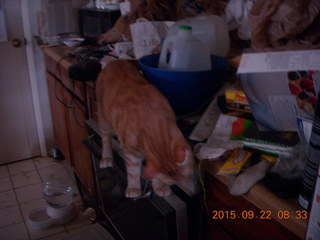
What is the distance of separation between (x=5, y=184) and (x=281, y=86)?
2.04 m

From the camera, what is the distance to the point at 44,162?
2373 millimetres

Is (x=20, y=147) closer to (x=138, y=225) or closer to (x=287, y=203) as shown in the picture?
(x=138, y=225)

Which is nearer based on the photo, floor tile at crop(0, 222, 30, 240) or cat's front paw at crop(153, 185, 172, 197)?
cat's front paw at crop(153, 185, 172, 197)

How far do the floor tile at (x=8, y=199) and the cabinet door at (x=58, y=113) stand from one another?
0.41m

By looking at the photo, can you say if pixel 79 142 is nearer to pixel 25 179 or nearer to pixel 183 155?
pixel 25 179

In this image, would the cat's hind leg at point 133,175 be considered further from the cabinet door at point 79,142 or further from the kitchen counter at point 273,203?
the cabinet door at point 79,142

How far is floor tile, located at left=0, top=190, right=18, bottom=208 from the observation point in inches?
75.0

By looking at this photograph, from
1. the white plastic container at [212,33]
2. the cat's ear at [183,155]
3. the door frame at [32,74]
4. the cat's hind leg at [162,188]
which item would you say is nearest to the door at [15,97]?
the door frame at [32,74]

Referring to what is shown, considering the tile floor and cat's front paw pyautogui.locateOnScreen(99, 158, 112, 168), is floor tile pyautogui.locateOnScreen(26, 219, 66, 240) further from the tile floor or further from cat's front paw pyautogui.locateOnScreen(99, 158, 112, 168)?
cat's front paw pyautogui.locateOnScreen(99, 158, 112, 168)

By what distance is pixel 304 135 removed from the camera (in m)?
0.55

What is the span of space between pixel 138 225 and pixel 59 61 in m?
0.96

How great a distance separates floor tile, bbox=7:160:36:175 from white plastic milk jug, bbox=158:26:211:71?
184 cm

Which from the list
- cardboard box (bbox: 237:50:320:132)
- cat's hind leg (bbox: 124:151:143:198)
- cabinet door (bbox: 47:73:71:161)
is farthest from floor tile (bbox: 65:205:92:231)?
cardboard box (bbox: 237:50:320:132)

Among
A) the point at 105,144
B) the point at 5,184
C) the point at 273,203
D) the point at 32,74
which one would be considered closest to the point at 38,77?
the point at 32,74
